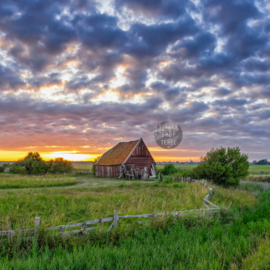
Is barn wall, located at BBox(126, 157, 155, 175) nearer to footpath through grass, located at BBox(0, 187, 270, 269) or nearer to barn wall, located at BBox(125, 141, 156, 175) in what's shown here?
barn wall, located at BBox(125, 141, 156, 175)

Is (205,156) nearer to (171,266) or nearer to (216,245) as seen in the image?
(216,245)

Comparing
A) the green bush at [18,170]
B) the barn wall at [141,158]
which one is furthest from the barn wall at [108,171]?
the green bush at [18,170]

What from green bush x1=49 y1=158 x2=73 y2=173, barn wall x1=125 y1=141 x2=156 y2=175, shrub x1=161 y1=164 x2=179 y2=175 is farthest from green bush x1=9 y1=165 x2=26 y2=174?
shrub x1=161 y1=164 x2=179 y2=175

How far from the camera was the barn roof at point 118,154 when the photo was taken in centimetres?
3940

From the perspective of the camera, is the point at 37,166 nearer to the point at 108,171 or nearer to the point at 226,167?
the point at 108,171

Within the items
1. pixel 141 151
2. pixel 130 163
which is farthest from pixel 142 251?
pixel 141 151

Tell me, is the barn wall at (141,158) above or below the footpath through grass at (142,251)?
above

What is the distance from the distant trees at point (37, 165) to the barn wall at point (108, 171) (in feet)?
32.4

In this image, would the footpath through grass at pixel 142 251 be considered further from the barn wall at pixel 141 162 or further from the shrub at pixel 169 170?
the shrub at pixel 169 170

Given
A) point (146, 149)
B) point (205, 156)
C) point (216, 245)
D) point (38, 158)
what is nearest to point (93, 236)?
point (216, 245)

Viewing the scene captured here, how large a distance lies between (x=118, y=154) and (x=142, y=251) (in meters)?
35.1

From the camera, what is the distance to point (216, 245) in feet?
24.3

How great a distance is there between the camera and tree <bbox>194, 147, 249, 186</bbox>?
1063 inches

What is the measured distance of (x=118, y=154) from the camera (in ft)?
137
